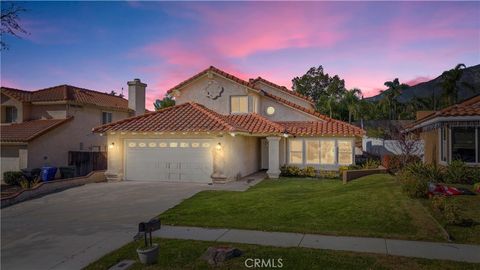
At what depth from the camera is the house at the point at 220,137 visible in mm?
17594

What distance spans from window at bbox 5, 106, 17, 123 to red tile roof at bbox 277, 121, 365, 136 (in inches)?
825

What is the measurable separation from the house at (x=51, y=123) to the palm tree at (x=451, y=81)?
45.5m

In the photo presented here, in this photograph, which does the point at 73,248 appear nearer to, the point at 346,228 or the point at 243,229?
the point at 243,229

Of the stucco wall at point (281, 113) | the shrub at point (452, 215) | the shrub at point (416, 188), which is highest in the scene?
the stucco wall at point (281, 113)

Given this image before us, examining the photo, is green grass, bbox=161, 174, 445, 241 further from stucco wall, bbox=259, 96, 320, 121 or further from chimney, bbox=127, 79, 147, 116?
chimney, bbox=127, 79, 147, 116

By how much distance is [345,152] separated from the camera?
2023 cm

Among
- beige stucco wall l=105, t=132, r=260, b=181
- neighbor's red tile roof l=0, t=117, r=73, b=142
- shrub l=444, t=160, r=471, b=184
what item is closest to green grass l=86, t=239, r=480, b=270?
shrub l=444, t=160, r=471, b=184

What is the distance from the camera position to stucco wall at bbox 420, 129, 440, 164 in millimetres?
18031

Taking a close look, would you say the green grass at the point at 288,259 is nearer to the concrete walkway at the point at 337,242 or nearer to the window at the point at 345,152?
the concrete walkway at the point at 337,242

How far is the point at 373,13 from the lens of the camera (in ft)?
48.3

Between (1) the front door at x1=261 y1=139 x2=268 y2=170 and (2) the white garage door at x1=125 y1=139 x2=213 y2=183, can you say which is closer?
(2) the white garage door at x1=125 y1=139 x2=213 y2=183

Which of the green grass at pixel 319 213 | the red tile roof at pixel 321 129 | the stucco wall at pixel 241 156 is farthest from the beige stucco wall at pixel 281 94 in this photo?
the green grass at pixel 319 213

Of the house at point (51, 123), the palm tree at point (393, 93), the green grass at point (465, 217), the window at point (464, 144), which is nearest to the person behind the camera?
the green grass at point (465, 217)

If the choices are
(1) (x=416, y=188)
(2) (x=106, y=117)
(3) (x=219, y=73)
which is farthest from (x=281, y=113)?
(2) (x=106, y=117)
